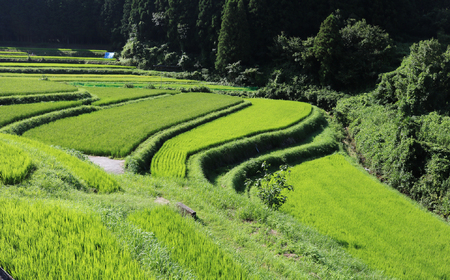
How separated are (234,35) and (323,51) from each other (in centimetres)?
1258

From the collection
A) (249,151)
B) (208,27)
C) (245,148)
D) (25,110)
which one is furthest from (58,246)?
(208,27)

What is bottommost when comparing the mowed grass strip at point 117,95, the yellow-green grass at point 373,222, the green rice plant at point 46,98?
the yellow-green grass at point 373,222

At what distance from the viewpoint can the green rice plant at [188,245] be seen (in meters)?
3.71

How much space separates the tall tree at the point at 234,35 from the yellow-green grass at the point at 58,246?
34347 millimetres

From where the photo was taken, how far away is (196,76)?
3897 cm

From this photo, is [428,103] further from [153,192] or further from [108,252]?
[108,252]

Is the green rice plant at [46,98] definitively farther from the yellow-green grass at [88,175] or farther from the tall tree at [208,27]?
the tall tree at [208,27]

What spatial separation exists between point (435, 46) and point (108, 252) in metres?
23.4

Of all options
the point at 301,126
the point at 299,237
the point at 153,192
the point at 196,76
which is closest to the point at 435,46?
the point at 301,126

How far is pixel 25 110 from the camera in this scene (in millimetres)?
14234

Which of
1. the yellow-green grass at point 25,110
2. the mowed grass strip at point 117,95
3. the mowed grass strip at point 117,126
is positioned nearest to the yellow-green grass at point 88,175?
the mowed grass strip at point 117,126

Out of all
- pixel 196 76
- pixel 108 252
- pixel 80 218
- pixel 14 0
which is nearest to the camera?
pixel 108 252

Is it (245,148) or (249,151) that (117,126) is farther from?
(249,151)

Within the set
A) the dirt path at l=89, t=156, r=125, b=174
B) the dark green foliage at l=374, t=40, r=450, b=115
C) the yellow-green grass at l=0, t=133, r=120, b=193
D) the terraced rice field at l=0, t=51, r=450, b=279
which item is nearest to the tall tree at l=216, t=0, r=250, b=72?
the dark green foliage at l=374, t=40, r=450, b=115
